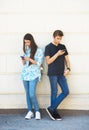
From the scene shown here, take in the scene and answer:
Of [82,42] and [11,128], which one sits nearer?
[11,128]

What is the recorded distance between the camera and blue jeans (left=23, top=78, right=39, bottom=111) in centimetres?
536

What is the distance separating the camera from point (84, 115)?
5.62 m

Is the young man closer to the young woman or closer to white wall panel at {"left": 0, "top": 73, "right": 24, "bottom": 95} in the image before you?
the young woman

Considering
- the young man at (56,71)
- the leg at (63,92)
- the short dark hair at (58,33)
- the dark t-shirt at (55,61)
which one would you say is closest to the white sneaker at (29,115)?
the young man at (56,71)

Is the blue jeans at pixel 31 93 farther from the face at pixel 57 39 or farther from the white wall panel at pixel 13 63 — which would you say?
the face at pixel 57 39

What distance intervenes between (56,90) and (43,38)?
0.90 meters

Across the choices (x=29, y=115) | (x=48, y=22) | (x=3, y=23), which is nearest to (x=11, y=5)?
(x=3, y=23)

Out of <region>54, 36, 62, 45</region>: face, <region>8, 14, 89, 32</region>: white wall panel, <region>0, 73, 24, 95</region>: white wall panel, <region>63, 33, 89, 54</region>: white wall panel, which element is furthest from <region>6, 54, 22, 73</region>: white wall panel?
<region>63, 33, 89, 54</region>: white wall panel

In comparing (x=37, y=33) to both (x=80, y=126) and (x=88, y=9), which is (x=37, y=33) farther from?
(x=80, y=126)

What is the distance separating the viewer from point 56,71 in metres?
5.37

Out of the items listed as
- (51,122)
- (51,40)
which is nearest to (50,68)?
(51,40)

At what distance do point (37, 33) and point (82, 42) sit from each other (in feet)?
2.53

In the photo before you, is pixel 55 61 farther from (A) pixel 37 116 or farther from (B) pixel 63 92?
(A) pixel 37 116

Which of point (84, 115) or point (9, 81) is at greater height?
point (9, 81)
